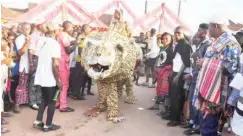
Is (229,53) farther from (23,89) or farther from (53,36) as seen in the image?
(23,89)

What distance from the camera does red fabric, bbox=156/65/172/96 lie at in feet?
19.0

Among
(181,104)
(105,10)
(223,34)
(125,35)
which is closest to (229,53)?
(223,34)

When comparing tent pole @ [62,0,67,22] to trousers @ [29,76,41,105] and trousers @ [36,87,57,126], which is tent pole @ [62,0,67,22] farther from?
trousers @ [36,87,57,126]

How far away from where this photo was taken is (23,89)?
19.3 ft

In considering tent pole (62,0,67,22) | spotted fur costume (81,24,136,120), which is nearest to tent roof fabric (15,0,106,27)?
tent pole (62,0,67,22)

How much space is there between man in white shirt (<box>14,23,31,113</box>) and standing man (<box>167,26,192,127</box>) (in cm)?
259

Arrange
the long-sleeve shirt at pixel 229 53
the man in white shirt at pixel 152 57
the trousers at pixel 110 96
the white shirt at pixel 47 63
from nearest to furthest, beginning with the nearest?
the long-sleeve shirt at pixel 229 53, the white shirt at pixel 47 63, the trousers at pixel 110 96, the man in white shirt at pixel 152 57

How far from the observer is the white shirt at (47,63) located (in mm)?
4547

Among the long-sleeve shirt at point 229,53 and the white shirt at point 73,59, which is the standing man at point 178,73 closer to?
the long-sleeve shirt at point 229,53

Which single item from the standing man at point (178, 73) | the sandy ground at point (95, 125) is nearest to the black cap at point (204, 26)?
the standing man at point (178, 73)

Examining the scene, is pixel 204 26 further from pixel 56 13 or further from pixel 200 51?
pixel 56 13

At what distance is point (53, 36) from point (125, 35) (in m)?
2.09

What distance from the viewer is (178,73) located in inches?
206

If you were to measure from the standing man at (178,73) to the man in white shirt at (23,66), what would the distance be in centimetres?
259
